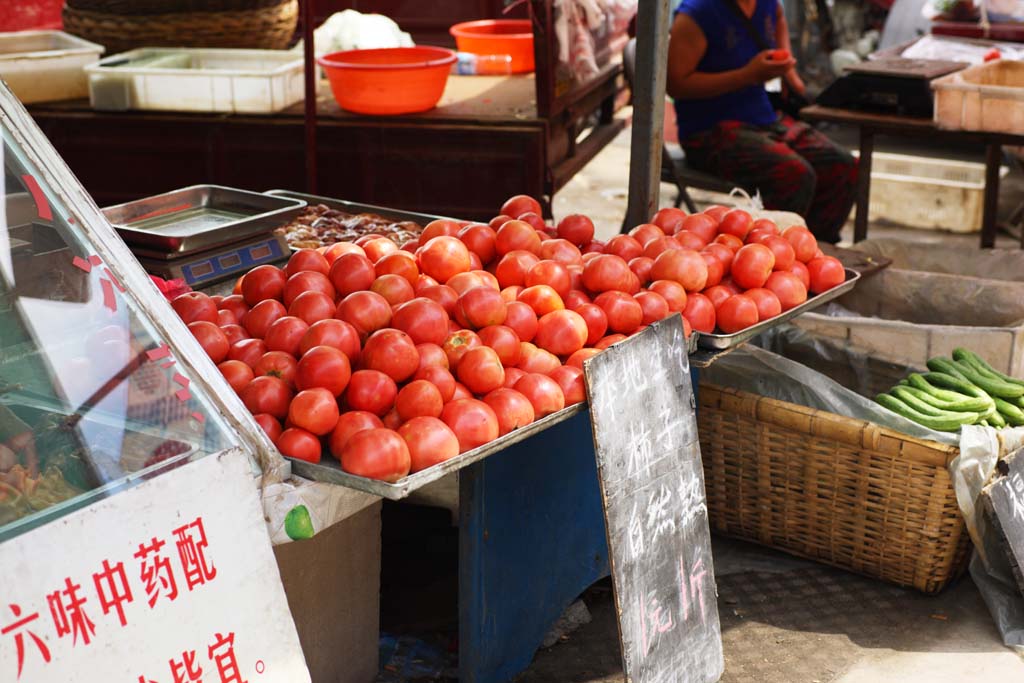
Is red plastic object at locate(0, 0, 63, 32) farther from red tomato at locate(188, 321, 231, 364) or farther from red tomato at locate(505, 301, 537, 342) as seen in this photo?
red tomato at locate(505, 301, 537, 342)

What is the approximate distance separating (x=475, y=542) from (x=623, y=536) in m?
0.39

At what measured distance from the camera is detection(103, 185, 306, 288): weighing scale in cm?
298

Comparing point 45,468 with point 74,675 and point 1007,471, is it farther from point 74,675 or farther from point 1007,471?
point 1007,471

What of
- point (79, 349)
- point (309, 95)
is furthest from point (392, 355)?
point (309, 95)

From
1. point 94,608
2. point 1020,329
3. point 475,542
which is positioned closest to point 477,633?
point 475,542

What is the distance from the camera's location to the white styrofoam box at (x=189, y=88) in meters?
4.91

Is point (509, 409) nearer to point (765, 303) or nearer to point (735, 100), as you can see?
point (765, 303)

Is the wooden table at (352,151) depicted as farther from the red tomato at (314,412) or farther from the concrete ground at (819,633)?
the red tomato at (314,412)

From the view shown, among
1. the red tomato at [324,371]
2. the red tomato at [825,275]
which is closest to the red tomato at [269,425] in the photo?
the red tomato at [324,371]

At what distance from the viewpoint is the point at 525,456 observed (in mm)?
2898

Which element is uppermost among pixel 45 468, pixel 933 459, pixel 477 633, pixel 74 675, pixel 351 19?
pixel 351 19

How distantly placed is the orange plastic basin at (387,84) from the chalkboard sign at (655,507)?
2429mm

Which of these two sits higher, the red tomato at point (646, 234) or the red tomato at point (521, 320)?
the red tomato at point (646, 234)

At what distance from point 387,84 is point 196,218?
1628 millimetres
